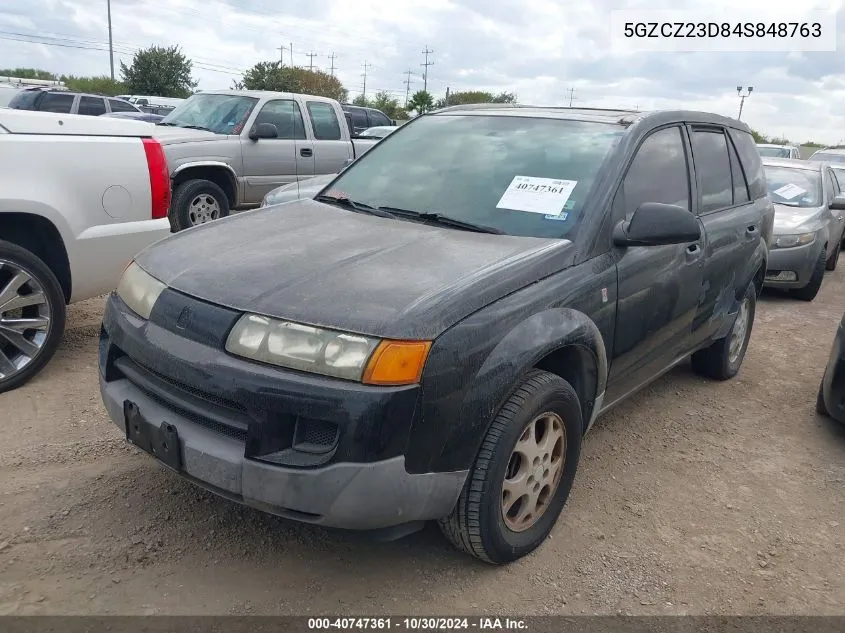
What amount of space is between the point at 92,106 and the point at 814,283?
15.4 meters

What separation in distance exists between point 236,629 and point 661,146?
2930 millimetres

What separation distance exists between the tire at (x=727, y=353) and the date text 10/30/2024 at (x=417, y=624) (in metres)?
2.87

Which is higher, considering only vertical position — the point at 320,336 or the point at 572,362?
the point at 320,336

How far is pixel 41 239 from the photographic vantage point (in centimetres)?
408

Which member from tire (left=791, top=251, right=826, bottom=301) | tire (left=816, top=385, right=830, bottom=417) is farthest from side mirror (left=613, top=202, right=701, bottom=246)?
tire (left=791, top=251, right=826, bottom=301)

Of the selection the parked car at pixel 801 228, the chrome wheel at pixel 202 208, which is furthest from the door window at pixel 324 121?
the parked car at pixel 801 228

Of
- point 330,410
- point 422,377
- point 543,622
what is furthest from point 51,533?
point 543,622

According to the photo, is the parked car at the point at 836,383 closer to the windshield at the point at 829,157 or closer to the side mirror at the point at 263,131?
the side mirror at the point at 263,131

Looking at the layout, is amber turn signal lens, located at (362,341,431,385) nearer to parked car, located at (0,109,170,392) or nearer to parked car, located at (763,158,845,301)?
parked car, located at (0,109,170,392)

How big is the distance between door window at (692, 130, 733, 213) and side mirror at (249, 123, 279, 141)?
5.66m

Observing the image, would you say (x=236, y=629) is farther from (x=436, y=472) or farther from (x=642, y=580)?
(x=642, y=580)

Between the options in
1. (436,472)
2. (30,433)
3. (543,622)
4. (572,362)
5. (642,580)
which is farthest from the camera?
(30,433)

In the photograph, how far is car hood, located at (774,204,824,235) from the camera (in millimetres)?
7715

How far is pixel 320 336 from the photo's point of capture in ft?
7.18
